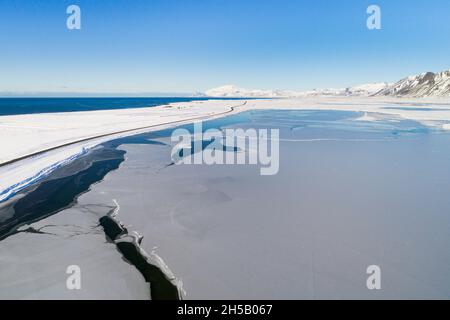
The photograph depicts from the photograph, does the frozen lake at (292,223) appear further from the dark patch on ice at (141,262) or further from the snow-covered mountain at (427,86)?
the snow-covered mountain at (427,86)

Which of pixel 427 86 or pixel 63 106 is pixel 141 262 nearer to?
pixel 63 106

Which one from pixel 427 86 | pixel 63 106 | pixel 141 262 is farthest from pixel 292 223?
pixel 427 86

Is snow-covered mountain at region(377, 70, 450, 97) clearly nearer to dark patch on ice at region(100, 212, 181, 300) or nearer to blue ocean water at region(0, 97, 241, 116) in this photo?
blue ocean water at region(0, 97, 241, 116)

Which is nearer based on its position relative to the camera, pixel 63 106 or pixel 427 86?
pixel 63 106

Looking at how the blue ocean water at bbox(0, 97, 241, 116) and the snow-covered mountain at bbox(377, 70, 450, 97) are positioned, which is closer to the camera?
the blue ocean water at bbox(0, 97, 241, 116)

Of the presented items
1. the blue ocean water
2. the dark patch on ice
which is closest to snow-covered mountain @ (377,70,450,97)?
the blue ocean water

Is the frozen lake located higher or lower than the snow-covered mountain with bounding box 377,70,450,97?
lower

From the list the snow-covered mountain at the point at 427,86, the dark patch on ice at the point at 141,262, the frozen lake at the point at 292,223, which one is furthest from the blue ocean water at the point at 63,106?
the snow-covered mountain at the point at 427,86
